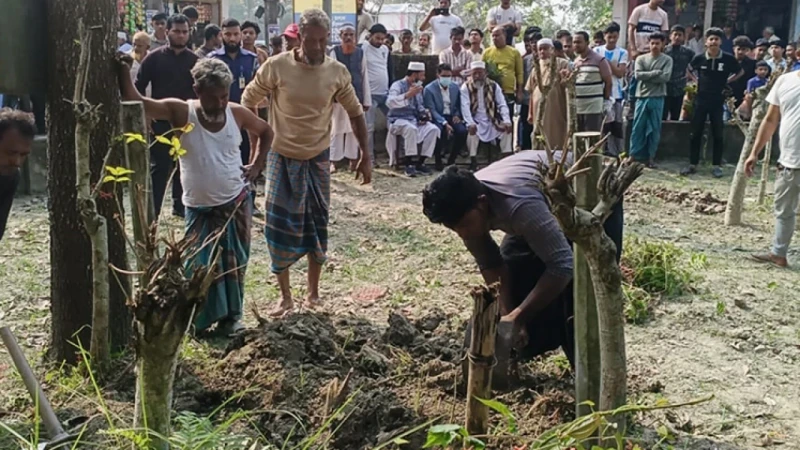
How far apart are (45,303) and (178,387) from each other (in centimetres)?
229

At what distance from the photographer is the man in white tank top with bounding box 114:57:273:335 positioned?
185 inches

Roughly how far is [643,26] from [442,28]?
3.21 meters

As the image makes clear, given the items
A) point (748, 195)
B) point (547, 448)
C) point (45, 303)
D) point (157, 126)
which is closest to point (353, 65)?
point (157, 126)

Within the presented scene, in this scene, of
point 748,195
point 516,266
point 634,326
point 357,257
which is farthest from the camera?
point 748,195

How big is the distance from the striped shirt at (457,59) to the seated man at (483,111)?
448mm

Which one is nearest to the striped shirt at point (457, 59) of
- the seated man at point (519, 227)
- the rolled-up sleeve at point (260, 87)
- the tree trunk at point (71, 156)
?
the rolled-up sleeve at point (260, 87)

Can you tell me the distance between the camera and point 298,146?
17.9ft

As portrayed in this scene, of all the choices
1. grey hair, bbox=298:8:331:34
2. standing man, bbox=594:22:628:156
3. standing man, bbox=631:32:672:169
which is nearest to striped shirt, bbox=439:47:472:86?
standing man, bbox=594:22:628:156

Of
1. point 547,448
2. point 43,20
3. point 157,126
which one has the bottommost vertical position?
point 547,448

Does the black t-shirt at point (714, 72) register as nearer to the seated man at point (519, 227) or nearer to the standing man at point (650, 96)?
the standing man at point (650, 96)

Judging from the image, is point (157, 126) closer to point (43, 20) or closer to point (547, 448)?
point (43, 20)

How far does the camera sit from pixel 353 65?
35.3 feet

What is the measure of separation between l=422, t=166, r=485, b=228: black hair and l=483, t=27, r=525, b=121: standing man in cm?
897

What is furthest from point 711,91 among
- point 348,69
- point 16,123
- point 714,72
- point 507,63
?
point 16,123
